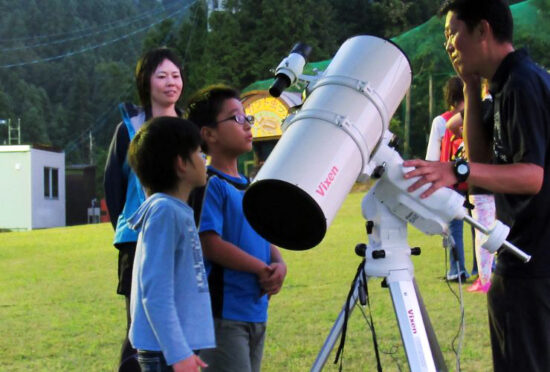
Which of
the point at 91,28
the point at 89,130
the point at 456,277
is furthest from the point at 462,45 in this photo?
the point at 91,28

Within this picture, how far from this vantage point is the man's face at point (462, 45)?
8.42ft

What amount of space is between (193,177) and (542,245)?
1204 mm

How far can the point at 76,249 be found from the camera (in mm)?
12938

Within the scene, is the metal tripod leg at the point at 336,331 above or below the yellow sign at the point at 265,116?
below

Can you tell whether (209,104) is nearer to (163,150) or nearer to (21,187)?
(163,150)

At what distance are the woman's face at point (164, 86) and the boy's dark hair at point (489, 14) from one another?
1.63 m

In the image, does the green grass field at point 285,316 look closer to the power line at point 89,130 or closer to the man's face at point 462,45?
the man's face at point 462,45

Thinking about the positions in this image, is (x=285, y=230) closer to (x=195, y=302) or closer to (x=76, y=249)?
(x=195, y=302)

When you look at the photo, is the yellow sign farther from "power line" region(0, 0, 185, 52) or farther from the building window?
"power line" region(0, 0, 185, 52)

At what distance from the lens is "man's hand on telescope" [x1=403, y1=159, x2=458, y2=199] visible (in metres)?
2.38

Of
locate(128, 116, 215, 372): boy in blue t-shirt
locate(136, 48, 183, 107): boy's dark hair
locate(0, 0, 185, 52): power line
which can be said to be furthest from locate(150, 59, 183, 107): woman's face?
locate(0, 0, 185, 52): power line

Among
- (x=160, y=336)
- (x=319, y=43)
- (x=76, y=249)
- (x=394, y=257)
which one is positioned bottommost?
(x=76, y=249)

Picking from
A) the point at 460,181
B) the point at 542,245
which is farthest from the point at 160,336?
the point at 542,245

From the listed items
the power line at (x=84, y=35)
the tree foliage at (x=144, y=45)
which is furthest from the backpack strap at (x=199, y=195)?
the power line at (x=84, y=35)
